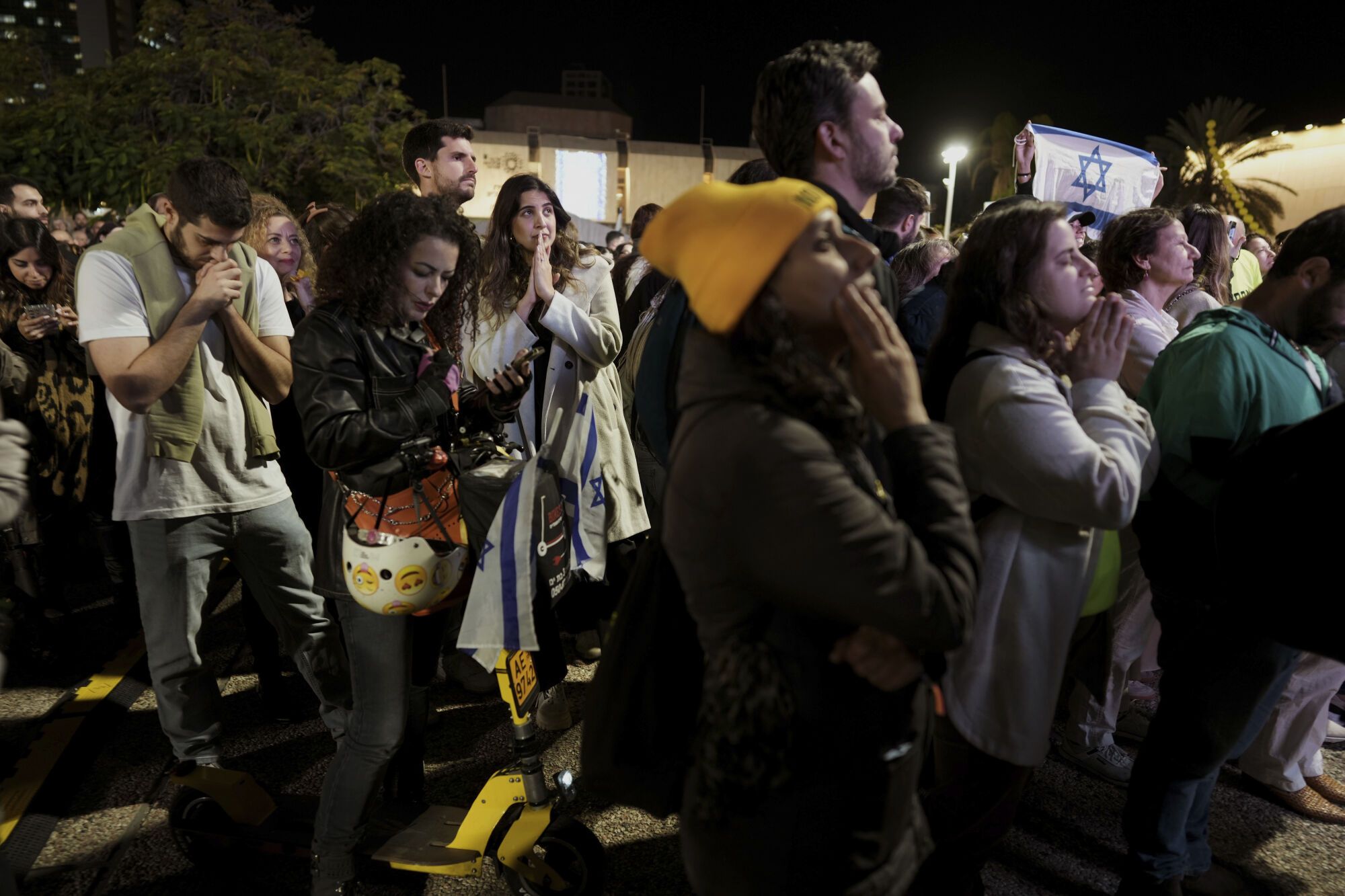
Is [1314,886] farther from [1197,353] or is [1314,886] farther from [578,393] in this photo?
[578,393]

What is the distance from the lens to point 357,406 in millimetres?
2164

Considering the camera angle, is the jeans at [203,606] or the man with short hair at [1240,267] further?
the man with short hair at [1240,267]

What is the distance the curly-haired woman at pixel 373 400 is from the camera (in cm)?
214

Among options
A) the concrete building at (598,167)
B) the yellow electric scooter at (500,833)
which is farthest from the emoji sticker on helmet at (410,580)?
the concrete building at (598,167)

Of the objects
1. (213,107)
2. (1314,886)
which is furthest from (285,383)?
(213,107)

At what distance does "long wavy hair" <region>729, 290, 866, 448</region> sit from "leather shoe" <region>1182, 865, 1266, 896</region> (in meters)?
2.63

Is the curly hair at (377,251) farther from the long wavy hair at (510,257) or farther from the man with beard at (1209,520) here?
the man with beard at (1209,520)

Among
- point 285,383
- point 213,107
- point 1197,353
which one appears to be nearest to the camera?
point 1197,353

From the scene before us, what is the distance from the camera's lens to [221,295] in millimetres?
2619

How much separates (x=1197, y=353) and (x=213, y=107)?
82.4ft

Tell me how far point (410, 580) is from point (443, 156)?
7.58 ft

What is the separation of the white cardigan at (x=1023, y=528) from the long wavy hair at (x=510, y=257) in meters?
2.02

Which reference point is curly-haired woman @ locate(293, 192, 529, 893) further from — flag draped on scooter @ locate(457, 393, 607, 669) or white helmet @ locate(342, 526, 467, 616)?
flag draped on scooter @ locate(457, 393, 607, 669)

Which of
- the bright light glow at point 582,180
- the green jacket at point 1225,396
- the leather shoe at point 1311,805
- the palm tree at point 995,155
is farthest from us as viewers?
the bright light glow at point 582,180
